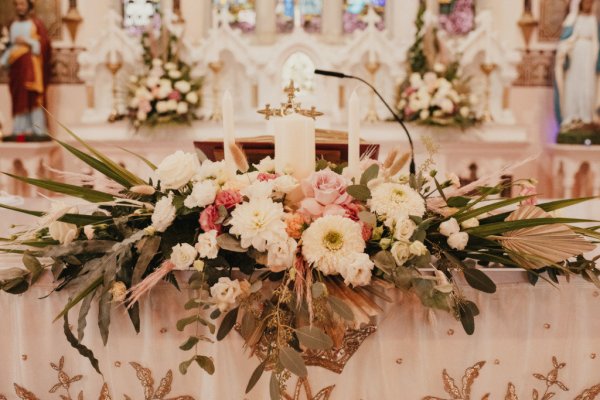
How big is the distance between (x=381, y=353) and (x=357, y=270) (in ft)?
1.03

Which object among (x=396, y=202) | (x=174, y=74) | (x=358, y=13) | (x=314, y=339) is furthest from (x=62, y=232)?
(x=358, y=13)

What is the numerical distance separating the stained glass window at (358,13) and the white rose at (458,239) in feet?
16.3

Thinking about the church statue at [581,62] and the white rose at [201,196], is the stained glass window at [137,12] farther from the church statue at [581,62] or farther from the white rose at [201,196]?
the white rose at [201,196]

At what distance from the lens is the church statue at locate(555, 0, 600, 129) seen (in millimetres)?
5449

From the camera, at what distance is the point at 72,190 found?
127 cm

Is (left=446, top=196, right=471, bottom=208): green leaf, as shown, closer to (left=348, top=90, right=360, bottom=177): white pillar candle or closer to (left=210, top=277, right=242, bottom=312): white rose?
(left=348, top=90, right=360, bottom=177): white pillar candle

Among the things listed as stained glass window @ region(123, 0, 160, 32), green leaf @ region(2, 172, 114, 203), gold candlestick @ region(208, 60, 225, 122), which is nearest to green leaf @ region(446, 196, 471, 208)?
green leaf @ region(2, 172, 114, 203)

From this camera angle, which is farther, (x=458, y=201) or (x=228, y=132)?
(x=228, y=132)

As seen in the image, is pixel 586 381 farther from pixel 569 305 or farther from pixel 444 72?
pixel 444 72

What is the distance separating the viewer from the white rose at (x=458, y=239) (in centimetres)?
Answer: 117

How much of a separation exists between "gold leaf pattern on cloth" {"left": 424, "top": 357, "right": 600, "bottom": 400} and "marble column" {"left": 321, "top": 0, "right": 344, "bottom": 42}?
4795 millimetres

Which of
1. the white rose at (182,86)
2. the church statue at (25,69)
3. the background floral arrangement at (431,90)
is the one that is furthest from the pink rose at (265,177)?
the church statue at (25,69)

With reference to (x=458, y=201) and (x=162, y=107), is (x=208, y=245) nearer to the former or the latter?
(x=458, y=201)

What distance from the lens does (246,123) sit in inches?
206
